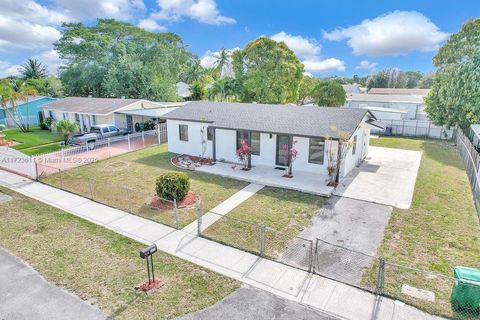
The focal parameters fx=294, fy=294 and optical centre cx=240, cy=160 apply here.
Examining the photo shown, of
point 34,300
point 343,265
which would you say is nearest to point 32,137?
point 34,300

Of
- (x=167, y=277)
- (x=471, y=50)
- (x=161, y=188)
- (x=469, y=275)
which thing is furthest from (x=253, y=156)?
(x=471, y=50)

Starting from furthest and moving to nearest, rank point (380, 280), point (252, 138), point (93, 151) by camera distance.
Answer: point (93, 151)
point (252, 138)
point (380, 280)

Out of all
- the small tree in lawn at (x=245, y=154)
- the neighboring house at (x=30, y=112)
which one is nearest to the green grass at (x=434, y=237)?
the small tree in lawn at (x=245, y=154)

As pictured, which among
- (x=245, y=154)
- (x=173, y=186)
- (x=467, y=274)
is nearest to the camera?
(x=467, y=274)

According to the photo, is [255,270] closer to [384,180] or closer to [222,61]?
[384,180]

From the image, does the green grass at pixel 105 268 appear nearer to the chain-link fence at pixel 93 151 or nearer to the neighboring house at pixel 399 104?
the chain-link fence at pixel 93 151

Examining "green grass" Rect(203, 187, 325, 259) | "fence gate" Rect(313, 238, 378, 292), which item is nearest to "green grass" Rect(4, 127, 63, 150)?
"green grass" Rect(203, 187, 325, 259)
